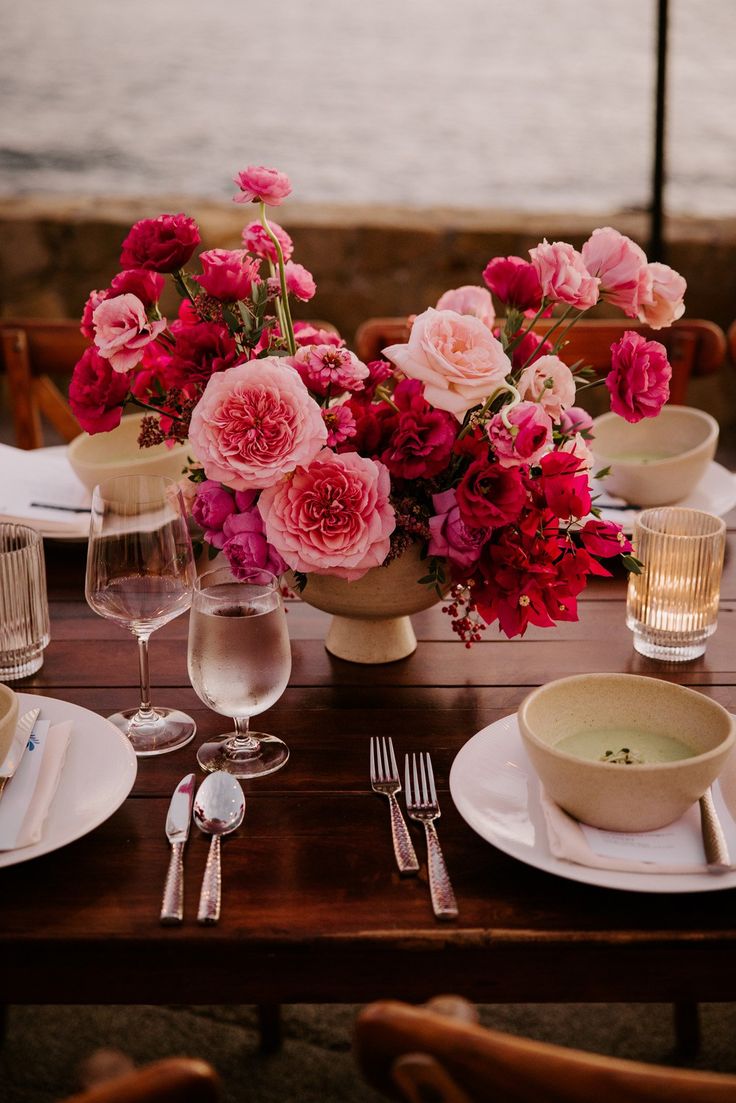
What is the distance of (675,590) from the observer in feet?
3.95

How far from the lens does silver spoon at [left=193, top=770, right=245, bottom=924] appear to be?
0.86 metres

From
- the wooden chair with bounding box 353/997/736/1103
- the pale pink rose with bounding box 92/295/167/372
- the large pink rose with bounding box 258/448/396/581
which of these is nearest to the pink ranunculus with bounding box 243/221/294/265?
the pale pink rose with bounding box 92/295/167/372

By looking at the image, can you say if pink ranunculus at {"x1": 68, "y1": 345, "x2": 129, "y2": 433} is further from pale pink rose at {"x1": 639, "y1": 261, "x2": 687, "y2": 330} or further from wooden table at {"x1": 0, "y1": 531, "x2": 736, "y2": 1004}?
pale pink rose at {"x1": 639, "y1": 261, "x2": 687, "y2": 330}

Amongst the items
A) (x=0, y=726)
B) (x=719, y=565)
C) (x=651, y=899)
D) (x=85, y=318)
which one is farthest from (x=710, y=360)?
(x=0, y=726)

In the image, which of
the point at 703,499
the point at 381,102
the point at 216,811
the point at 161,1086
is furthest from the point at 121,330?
the point at 381,102

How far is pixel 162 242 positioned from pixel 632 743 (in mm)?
598

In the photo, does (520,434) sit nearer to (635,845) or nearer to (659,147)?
(635,845)

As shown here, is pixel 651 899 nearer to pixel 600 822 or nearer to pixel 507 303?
pixel 600 822

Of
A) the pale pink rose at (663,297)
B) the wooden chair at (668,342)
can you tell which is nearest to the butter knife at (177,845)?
the pale pink rose at (663,297)

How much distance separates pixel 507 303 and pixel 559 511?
0.71 feet

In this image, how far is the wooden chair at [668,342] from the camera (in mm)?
2020

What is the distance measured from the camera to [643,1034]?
169 centimetres

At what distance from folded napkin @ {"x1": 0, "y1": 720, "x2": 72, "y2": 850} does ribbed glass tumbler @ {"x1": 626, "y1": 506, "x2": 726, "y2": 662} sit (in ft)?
1.97

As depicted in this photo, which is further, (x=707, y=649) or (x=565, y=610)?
(x=707, y=649)
